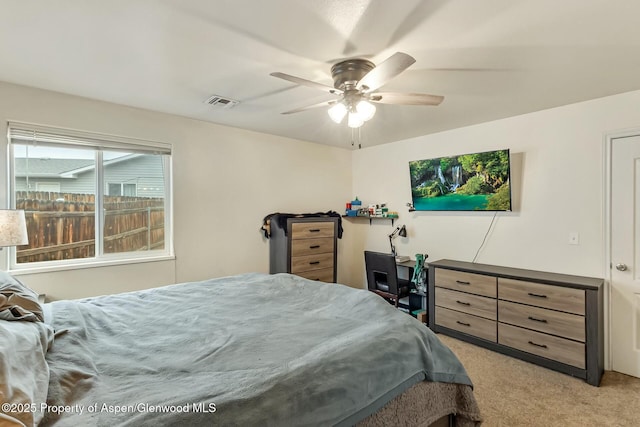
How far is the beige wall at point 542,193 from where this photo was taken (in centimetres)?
278

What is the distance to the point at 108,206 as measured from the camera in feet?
9.87

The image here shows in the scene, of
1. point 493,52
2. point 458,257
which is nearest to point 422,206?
point 458,257

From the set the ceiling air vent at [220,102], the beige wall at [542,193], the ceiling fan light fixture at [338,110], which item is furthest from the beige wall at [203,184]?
the ceiling fan light fixture at [338,110]

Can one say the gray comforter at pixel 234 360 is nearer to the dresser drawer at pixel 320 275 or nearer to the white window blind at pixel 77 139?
the white window blind at pixel 77 139

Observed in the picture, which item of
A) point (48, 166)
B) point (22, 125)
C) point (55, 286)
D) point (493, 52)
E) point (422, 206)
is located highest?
point (493, 52)

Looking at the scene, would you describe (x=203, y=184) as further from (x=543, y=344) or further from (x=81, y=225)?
(x=543, y=344)

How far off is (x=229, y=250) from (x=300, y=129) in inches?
66.5

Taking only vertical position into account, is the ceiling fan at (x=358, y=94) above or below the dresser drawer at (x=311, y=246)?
above

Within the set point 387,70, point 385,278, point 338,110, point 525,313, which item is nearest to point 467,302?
point 525,313

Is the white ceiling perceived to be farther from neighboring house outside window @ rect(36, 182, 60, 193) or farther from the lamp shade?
the lamp shade

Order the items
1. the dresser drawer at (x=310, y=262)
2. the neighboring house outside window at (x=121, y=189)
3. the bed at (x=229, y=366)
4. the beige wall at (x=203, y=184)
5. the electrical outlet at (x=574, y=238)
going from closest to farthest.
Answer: the bed at (x=229, y=366) < the beige wall at (x=203, y=184) < the electrical outlet at (x=574, y=238) < the neighboring house outside window at (x=121, y=189) < the dresser drawer at (x=310, y=262)

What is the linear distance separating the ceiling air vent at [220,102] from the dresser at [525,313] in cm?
270

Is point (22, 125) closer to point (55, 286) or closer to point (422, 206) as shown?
point (55, 286)

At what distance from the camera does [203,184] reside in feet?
11.4
